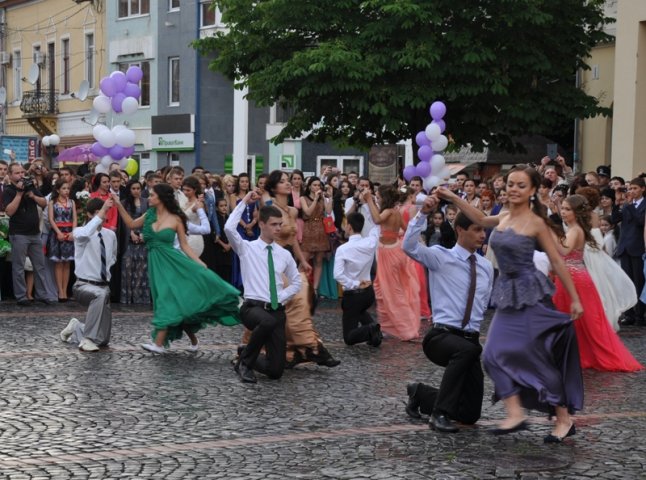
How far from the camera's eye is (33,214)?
18.3m

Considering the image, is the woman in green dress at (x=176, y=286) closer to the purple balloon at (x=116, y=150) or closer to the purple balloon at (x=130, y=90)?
the purple balloon at (x=116, y=150)

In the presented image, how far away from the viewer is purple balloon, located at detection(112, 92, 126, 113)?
57.9 feet

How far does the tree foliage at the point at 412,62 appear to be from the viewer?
93.7ft

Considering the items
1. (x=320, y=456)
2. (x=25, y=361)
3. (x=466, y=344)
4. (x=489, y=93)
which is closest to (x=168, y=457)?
(x=320, y=456)

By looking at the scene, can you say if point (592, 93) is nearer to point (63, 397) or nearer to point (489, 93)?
point (489, 93)

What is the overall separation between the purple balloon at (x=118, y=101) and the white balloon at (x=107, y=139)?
492 mm

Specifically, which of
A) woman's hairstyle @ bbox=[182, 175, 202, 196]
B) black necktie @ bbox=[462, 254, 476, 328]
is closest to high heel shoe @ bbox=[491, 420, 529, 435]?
black necktie @ bbox=[462, 254, 476, 328]

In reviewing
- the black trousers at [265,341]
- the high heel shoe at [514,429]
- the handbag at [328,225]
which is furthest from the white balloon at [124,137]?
the high heel shoe at [514,429]

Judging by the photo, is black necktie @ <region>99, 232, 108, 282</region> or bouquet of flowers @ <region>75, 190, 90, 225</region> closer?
black necktie @ <region>99, 232, 108, 282</region>

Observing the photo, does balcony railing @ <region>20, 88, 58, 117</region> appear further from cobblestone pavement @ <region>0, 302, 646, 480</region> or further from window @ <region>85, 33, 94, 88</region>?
cobblestone pavement @ <region>0, 302, 646, 480</region>

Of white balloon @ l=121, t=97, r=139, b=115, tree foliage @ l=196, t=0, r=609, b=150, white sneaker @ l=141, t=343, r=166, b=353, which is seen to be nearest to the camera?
white sneaker @ l=141, t=343, r=166, b=353

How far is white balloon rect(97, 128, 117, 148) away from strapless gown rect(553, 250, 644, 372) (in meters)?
6.94

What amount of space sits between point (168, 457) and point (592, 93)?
86.6 feet

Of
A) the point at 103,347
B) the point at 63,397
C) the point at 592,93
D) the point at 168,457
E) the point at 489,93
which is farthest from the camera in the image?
the point at 592,93
